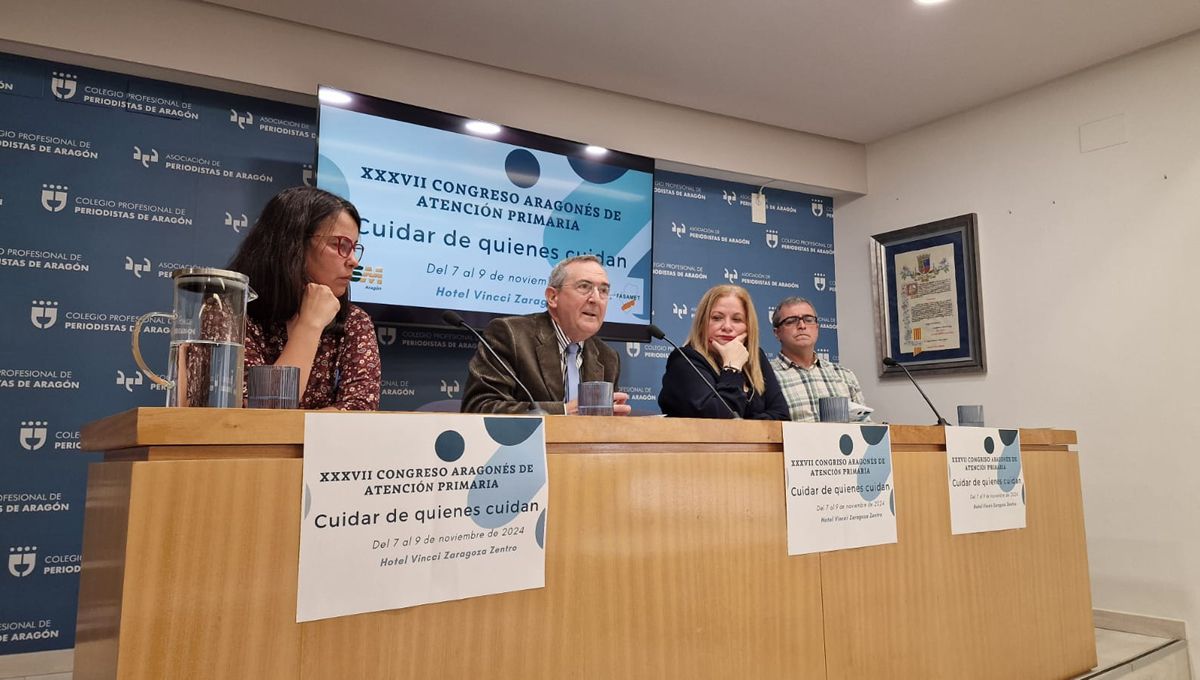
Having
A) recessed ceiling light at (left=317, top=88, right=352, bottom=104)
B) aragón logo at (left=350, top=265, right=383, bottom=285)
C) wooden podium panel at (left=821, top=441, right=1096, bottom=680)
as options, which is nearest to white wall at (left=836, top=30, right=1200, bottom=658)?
wooden podium panel at (left=821, top=441, right=1096, bottom=680)

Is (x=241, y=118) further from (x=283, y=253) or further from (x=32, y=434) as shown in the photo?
(x=283, y=253)

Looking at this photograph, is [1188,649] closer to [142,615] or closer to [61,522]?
[142,615]

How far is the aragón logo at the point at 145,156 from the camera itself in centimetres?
269

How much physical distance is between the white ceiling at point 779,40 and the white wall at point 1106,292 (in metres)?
0.20

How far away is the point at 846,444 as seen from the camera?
4.79 feet

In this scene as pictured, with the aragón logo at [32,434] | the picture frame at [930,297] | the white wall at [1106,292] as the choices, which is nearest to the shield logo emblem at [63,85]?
the aragón logo at [32,434]

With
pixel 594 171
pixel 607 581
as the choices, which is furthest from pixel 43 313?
pixel 607 581

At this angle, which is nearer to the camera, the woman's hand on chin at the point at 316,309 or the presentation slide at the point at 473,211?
the woman's hand on chin at the point at 316,309

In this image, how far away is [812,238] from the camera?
170 inches

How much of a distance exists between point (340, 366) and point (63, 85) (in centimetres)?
196

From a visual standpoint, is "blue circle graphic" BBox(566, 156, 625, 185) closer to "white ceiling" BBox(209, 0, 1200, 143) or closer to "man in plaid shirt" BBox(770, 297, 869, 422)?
"white ceiling" BBox(209, 0, 1200, 143)

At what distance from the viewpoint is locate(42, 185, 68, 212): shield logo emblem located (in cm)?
254

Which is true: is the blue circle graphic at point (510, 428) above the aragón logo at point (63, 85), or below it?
below

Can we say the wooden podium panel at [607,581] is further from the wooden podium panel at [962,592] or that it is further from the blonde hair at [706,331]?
the blonde hair at [706,331]
